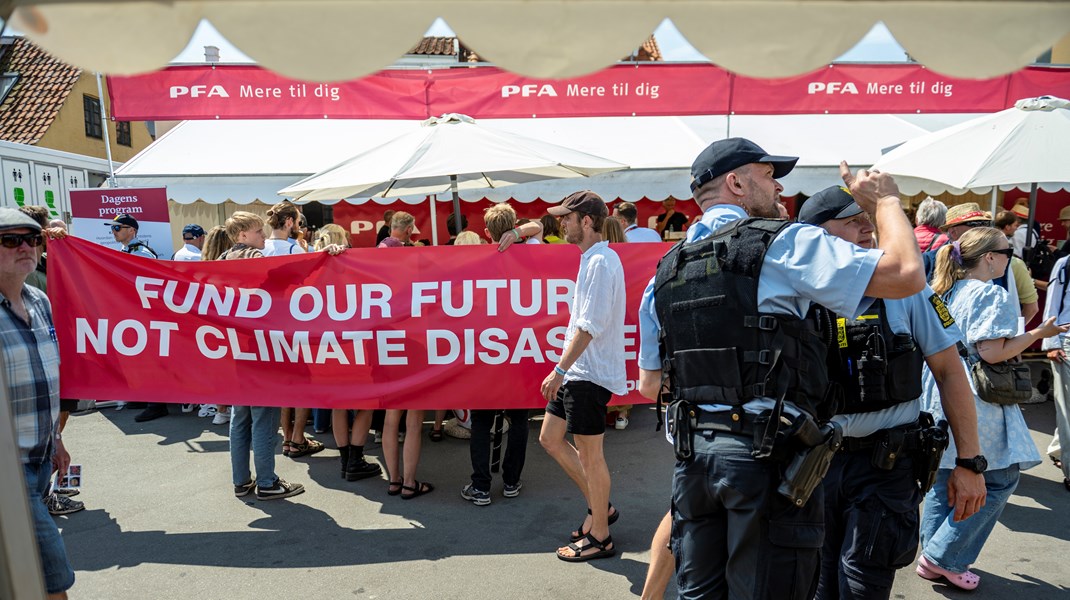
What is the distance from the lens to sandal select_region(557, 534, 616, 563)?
4.08 metres

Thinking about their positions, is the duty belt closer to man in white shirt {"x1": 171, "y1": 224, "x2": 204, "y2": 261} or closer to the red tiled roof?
man in white shirt {"x1": 171, "y1": 224, "x2": 204, "y2": 261}

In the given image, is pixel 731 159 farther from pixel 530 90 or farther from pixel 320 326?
pixel 530 90

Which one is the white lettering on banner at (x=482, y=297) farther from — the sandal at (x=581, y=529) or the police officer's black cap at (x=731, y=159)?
the police officer's black cap at (x=731, y=159)

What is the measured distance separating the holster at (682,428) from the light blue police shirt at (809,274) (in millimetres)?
74

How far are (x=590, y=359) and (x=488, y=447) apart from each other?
1423 mm

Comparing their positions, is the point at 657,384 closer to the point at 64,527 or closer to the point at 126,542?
the point at 126,542

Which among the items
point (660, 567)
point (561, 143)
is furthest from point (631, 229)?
point (660, 567)

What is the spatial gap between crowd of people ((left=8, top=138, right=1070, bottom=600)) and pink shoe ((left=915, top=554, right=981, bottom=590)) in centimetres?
1

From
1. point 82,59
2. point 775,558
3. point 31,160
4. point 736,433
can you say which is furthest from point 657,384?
point 31,160

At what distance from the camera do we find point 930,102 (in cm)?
904

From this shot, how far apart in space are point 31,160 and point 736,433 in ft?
43.7

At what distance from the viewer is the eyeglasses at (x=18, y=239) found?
9.43 feet

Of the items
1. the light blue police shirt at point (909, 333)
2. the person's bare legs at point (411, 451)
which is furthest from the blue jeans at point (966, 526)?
the person's bare legs at point (411, 451)

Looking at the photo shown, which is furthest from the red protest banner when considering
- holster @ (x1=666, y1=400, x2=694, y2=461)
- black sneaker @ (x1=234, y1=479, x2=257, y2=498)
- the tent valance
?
the tent valance
